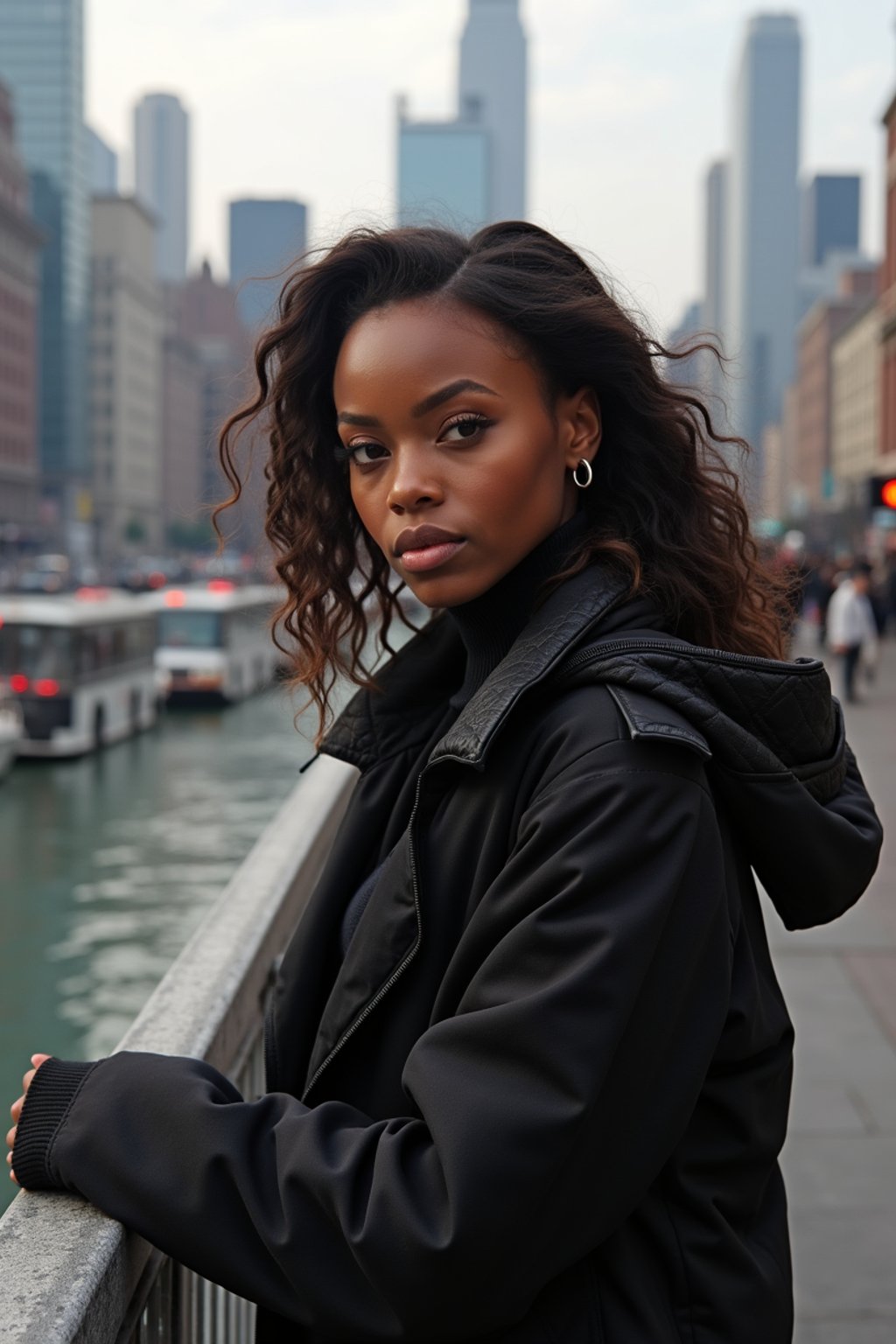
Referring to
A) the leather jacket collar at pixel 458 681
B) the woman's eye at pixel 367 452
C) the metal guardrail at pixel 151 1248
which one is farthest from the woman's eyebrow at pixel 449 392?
the metal guardrail at pixel 151 1248

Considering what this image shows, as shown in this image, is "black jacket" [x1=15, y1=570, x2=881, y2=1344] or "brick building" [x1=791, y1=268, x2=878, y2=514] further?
"brick building" [x1=791, y1=268, x2=878, y2=514]

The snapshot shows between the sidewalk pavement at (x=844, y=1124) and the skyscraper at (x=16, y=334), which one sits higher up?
the skyscraper at (x=16, y=334)

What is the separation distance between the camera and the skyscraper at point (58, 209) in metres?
126

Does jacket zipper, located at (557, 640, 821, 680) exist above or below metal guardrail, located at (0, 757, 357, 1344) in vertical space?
above

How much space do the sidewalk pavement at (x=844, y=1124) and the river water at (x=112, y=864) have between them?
2217 mm

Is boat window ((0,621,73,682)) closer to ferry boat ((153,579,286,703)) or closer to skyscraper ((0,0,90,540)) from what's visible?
ferry boat ((153,579,286,703))

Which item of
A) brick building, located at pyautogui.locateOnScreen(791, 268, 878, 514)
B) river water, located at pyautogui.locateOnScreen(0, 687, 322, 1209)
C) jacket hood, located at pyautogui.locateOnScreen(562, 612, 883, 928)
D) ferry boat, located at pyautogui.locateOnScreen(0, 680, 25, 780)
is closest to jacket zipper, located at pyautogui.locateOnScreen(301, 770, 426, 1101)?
jacket hood, located at pyautogui.locateOnScreen(562, 612, 883, 928)

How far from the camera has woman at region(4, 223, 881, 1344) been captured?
1354 millimetres

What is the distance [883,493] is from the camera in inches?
404

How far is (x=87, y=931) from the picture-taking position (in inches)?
575

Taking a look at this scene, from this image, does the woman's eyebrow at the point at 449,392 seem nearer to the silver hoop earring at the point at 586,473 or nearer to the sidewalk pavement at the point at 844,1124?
the silver hoop earring at the point at 586,473

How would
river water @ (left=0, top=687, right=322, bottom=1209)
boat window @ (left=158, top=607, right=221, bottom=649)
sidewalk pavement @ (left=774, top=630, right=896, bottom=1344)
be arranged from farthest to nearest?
boat window @ (left=158, top=607, right=221, bottom=649) < river water @ (left=0, top=687, right=322, bottom=1209) < sidewalk pavement @ (left=774, top=630, right=896, bottom=1344)

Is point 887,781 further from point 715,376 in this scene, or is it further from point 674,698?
point 674,698

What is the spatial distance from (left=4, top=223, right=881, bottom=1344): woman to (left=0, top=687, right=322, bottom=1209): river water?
1.00m
